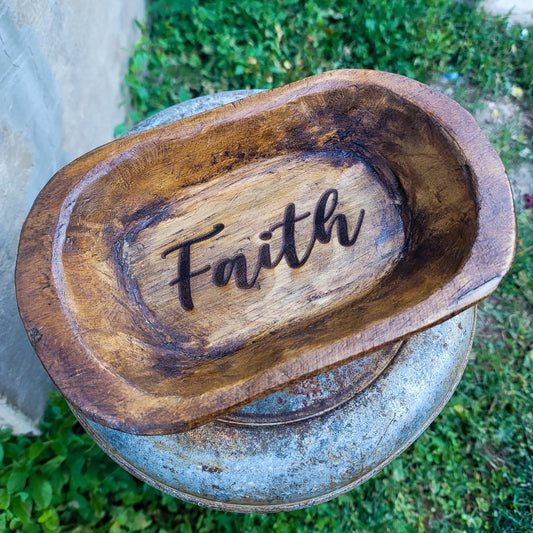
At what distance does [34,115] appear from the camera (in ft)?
6.04

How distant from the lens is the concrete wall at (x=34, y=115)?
169 cm

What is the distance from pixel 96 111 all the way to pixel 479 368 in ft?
7.64

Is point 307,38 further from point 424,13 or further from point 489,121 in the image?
point 489,121

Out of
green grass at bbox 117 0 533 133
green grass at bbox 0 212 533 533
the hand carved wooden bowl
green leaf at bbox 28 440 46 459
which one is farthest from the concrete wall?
green grass at bbox 117 0 533 133

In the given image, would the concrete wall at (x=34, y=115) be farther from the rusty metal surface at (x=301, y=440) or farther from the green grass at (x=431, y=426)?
the rusty metal surface at (x=301, y=440)

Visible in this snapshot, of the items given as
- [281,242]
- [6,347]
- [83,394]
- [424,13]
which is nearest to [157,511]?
[6,347]

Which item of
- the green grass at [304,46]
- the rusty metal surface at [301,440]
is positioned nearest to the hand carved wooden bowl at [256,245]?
the rusty metal surface at [301,440]

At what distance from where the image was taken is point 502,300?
260 cm

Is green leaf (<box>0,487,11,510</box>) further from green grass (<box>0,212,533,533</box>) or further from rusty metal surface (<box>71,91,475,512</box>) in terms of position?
rusty metal surface (<box>71,91,475,512</box>)

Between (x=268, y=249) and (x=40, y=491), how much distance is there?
51.3 inches

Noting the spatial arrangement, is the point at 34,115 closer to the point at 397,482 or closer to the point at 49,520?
the point at 49,520

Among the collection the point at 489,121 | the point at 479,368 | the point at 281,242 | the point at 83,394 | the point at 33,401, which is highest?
the point at 83,394

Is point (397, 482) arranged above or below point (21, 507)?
below

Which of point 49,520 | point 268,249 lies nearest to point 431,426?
point 268,249
